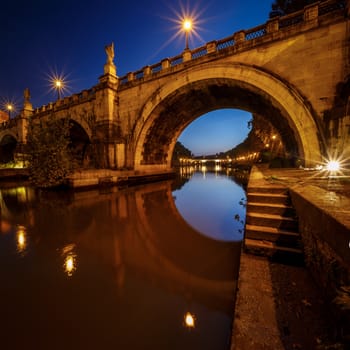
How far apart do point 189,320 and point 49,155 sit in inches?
413

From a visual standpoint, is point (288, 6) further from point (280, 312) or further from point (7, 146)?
point (7, 146)

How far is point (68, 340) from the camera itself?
1.63 meters

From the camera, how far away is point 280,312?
1.47 meters

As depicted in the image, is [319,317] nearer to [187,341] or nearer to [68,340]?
[187,341]

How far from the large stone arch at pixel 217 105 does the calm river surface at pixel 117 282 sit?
18.9ft

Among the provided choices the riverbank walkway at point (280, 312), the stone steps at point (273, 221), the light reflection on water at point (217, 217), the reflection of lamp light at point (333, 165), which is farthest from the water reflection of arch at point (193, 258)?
the reflection of lamp light at point (333, 165)

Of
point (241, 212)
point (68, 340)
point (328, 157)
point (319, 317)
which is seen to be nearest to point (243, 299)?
point (319, 317)

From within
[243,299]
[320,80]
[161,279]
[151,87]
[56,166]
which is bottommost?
[161,279]


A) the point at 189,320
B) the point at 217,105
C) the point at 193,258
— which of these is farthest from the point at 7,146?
the point at 189,320

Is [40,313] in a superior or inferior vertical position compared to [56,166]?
inferior

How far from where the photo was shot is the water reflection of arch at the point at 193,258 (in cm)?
A: 228

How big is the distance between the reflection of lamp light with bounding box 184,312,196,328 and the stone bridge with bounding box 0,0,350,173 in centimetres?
783

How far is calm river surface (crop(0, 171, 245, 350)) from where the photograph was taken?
5.42 ft

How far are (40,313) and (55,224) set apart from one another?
3.19 m
